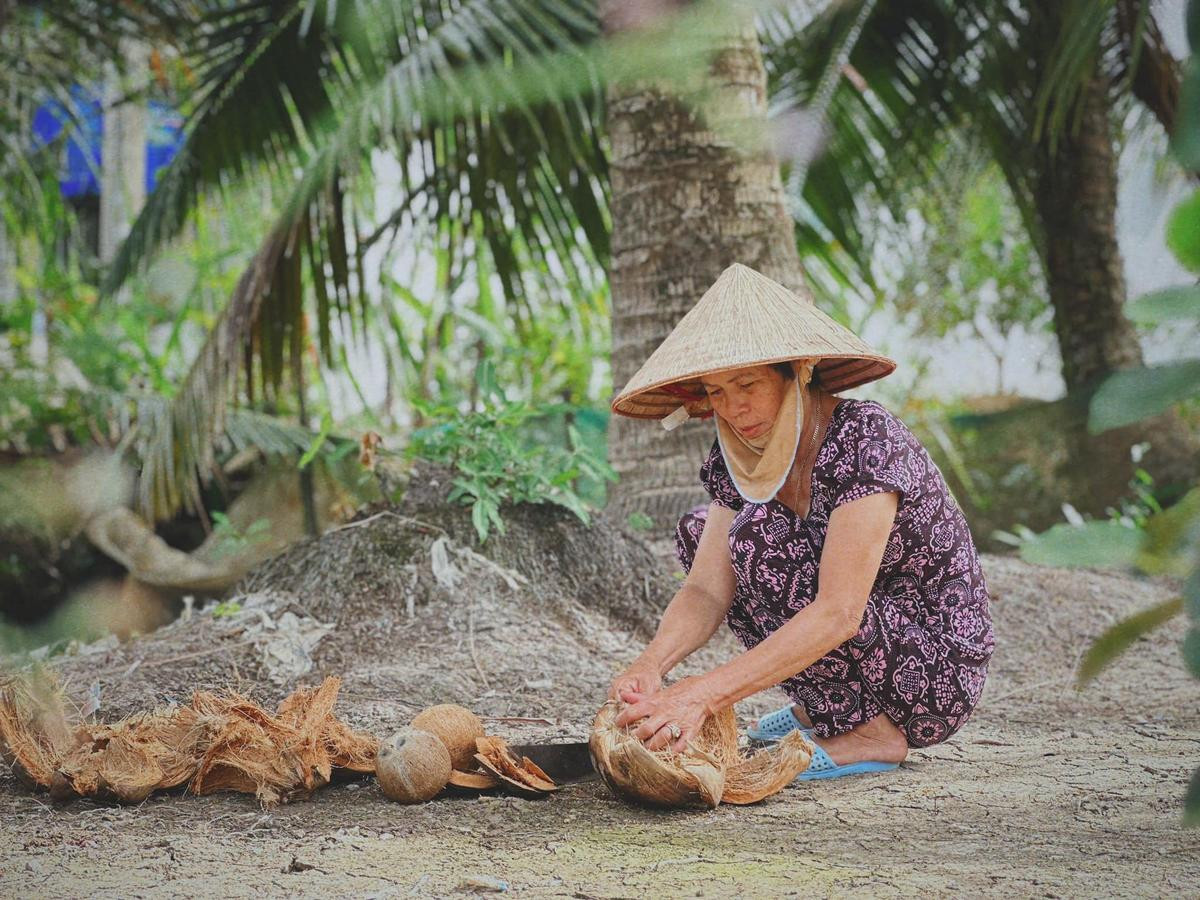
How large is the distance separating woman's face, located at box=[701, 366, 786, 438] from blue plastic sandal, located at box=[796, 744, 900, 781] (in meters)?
0.64

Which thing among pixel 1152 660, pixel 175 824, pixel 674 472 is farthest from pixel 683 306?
pixel 175 824

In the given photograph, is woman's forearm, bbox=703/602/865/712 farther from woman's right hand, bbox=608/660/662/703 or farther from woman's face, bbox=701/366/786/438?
woman's face, bbox=701/366/786/438

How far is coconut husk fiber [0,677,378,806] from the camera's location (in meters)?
2.03

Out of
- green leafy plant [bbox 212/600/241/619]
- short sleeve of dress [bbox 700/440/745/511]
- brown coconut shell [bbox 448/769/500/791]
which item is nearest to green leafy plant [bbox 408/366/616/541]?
green leafy plant [bbox 212/600/241/619]

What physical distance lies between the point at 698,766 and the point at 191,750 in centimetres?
92

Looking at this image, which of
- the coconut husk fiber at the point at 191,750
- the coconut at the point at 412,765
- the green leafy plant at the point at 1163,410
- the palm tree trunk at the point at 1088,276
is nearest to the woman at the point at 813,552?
the coconut at the point at 412,765

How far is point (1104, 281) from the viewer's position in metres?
5.89

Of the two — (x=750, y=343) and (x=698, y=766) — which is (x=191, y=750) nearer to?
(x=698, y=766)

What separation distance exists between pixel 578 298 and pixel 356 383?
117 centimetres

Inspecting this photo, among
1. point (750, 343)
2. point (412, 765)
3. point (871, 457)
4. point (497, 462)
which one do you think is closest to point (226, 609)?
point (497, 462)

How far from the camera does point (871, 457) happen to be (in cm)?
203

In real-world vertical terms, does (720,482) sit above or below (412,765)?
above

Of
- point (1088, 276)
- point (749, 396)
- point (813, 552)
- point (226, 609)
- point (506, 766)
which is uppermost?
point (1088, 276)

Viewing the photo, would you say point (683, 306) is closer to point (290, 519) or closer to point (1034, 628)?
point (1034, 628)
